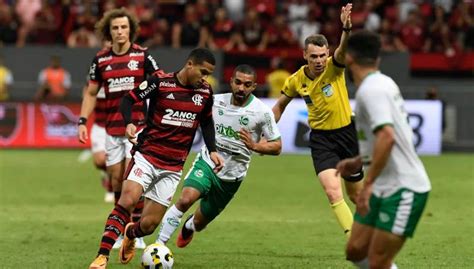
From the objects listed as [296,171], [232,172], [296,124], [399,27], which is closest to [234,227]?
[232,172]

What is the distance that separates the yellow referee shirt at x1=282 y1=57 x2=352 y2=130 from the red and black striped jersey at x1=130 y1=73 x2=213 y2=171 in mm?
1492

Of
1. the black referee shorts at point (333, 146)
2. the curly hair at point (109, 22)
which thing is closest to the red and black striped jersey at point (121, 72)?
the curly hair at point (109, 22)

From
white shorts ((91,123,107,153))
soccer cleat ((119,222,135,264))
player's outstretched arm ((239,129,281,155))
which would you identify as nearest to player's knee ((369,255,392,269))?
player's outstretched arm ((239,129,281,155))

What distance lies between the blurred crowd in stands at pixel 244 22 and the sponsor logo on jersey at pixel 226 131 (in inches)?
643

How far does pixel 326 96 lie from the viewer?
1116 centimetres

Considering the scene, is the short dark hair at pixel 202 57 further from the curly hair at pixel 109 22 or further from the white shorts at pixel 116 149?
the white shorts at pixel 116 149

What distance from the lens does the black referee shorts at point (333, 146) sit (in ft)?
36.5

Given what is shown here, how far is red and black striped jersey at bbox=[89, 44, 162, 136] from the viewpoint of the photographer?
11.8 m

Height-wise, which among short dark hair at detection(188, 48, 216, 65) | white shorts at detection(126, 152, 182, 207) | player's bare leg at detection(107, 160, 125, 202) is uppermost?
short dark hair at detection(188, 48, 216, 65)

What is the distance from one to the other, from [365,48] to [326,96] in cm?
367

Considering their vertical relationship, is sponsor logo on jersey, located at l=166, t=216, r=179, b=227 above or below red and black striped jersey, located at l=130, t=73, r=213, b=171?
below

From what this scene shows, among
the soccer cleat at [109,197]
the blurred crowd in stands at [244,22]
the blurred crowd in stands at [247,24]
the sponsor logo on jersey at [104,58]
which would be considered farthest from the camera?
the blurred crowd in stands at [244,22]

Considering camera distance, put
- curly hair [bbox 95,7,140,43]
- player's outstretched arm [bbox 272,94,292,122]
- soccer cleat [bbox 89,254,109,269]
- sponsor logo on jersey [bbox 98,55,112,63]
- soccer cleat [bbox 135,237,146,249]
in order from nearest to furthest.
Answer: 1. soccer cleat [bbox 89,254,109,269]
2. player's outstretched arm [bbox 272,94,292,122]
3. soccer cleat [bbox 135,237,146,249]
4. sponsor logo on jersey [bbox 98,55,112,63]
5. curly hair [bbox 95,7,140,43]

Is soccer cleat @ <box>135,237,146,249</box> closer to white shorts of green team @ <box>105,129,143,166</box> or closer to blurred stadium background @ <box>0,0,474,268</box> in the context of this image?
blurred stadium background @ <box>0,0,474,268</box>
